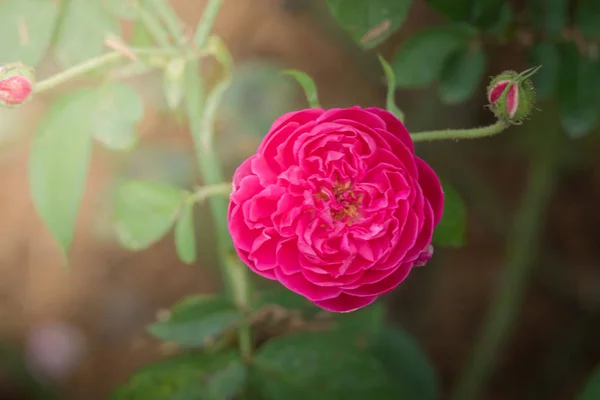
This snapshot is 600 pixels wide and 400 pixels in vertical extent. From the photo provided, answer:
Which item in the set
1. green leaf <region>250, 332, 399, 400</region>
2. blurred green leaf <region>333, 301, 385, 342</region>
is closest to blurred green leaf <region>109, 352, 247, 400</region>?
green leaf <region>250, 332, 399, 400</region>

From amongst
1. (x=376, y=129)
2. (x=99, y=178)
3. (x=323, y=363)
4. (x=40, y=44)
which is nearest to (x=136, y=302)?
(x=99, y=178)

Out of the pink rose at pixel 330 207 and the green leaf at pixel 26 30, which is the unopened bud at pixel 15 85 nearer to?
the green leaf at pixel 26 30

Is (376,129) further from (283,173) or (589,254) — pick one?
(589,254)

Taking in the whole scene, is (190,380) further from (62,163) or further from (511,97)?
(511,97)

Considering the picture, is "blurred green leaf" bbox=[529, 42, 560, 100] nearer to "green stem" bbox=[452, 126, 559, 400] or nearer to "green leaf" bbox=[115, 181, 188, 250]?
"green leaf" bbox=[115, 181, 188, 250]

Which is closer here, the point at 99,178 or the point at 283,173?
the point at 283,173

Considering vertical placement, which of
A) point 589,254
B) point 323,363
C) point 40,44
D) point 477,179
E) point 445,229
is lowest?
point 589,254
